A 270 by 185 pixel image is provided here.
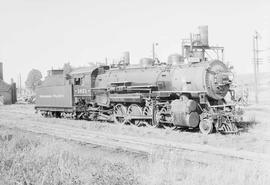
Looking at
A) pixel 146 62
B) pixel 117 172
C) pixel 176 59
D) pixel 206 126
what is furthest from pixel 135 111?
pixel 117 172

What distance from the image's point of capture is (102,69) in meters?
20.6

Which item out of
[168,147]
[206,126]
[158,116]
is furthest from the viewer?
[158,116]

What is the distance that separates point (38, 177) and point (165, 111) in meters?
9.73

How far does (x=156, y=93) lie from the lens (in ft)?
52.5

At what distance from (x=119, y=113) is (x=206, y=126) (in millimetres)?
5503

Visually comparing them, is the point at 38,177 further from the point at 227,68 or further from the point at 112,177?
the point at 227,68

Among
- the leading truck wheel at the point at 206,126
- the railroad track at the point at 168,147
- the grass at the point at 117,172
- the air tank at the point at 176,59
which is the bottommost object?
the railroad track at the point at 168,147

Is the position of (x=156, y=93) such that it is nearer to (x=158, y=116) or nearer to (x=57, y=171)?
(x=158, y=116)

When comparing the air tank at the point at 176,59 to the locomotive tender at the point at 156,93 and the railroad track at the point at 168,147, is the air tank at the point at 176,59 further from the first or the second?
the railroad track at the point at 168,147

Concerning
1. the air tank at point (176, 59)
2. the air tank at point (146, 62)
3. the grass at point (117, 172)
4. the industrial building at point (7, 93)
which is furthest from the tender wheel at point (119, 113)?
the industrial building at point (7, 93)

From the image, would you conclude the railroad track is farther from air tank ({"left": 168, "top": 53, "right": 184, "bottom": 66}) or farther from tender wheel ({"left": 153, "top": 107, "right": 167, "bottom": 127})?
air tank ({"left": 168, "top": 53, "right": 184, "bottom": 66})

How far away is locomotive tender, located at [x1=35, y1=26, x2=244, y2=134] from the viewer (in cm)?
1452

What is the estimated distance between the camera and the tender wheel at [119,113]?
17.9 metres

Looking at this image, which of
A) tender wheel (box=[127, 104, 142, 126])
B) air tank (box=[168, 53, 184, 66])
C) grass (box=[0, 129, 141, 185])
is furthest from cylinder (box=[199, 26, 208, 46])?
grass (box=[0, 129, 141, 185])
